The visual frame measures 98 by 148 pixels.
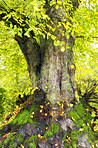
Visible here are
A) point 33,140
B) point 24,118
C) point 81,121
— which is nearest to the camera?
point 33,140

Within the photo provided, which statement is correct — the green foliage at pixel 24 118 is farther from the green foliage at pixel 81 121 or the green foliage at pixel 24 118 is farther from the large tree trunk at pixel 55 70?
the green foliage at pixel 81 121

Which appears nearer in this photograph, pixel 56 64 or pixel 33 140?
pixel 33 140

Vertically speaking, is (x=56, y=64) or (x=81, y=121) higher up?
(x=56, y=64)

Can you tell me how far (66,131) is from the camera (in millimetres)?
3023

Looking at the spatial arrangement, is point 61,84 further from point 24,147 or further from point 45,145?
point 24,147

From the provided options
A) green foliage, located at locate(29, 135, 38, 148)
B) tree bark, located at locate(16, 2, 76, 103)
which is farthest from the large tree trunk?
green foliage, located at locate(29, 135, 38, 148)

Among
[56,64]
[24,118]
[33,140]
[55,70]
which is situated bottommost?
[33,140]

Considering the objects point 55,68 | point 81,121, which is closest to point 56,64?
point 55,68

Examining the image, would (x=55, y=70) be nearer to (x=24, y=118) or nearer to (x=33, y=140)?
(x=24, y=118)

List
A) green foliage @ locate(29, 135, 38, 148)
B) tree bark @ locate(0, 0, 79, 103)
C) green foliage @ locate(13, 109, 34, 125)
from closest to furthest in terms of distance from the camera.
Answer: green foliage @ locate(29, 135, 38, 148)
green foliage @ locate(13, 109, 34, 125)
tree bark @ locate(0, 0, 79, 103)

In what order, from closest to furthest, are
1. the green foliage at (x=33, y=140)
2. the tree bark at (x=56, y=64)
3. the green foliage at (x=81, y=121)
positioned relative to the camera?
the green foliage at (x=33, y=140), the green foliage at (x=81, y=121), the tree bark at (x=56, y=64)

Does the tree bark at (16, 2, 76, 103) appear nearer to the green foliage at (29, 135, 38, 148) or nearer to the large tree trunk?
the large tree trunk

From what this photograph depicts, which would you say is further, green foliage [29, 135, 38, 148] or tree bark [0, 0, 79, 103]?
tree bark [0, 0, 79, 103]

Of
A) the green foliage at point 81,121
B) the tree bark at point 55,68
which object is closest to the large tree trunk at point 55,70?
the tree bark at point 55,68
